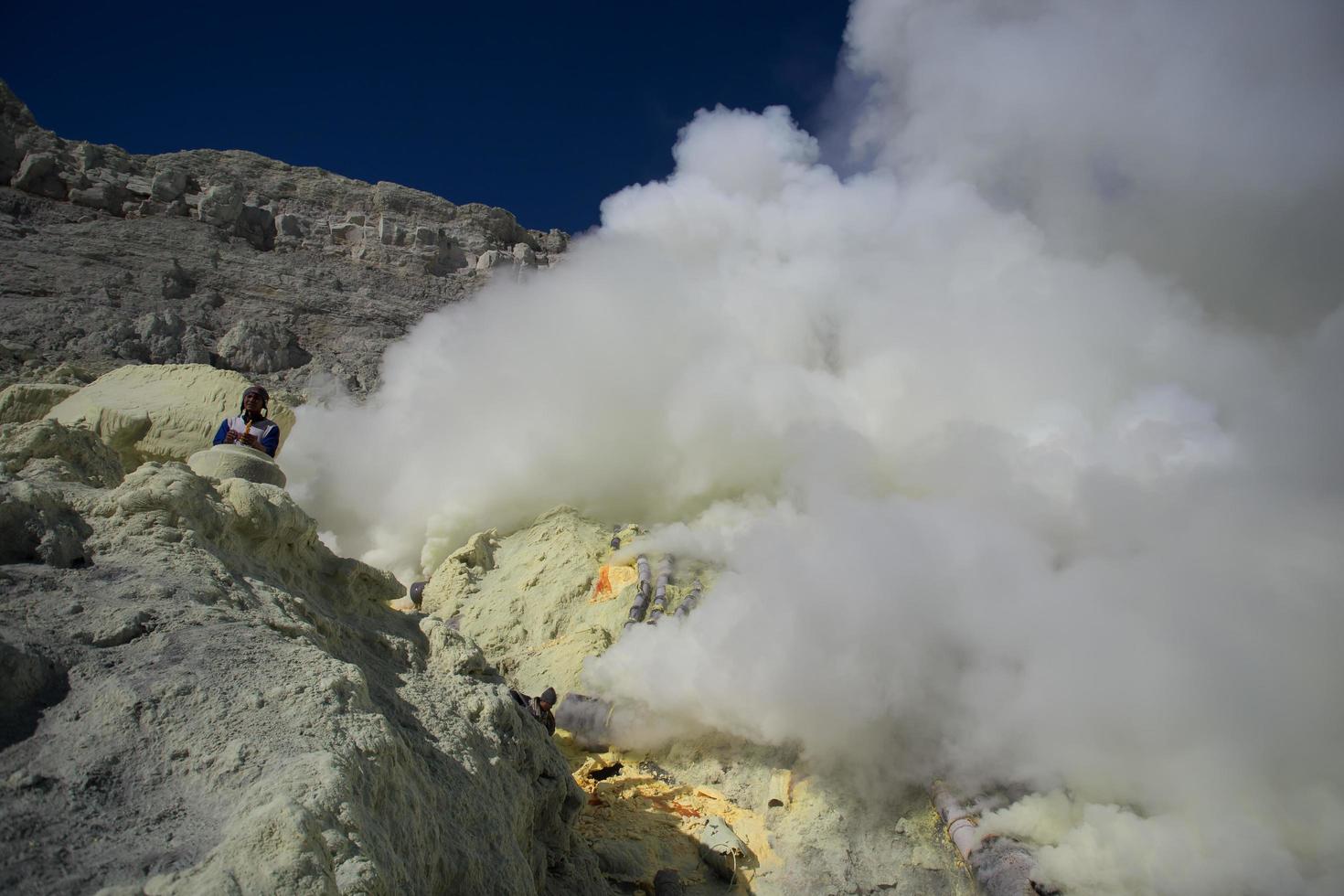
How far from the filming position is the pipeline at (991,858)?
505cm

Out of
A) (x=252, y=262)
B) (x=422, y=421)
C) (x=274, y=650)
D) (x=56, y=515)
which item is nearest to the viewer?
(x=274, y=650)

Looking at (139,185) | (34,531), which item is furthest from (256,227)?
(34,531)

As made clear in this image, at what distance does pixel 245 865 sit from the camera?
203 centimetres

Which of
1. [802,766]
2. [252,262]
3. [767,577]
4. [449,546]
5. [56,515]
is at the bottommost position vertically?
[56,515]

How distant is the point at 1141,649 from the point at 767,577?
318 cm

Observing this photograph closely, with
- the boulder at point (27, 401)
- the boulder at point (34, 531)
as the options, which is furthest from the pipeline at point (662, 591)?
the boulder at point (27, 401)

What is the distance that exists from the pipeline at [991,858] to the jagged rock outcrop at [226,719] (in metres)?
2.51

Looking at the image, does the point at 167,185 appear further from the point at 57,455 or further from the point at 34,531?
the point at 34,531

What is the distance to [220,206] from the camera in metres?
21.0

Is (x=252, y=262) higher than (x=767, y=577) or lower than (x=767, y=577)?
higher

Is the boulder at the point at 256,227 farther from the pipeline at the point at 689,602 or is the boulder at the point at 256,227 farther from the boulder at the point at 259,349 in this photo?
the pipeline at the point at 689,602

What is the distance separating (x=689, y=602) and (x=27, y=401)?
24.0 feet

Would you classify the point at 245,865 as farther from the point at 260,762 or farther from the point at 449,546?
the point at 449,546

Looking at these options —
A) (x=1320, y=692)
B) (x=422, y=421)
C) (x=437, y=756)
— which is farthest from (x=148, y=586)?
(x=422, y=421)
